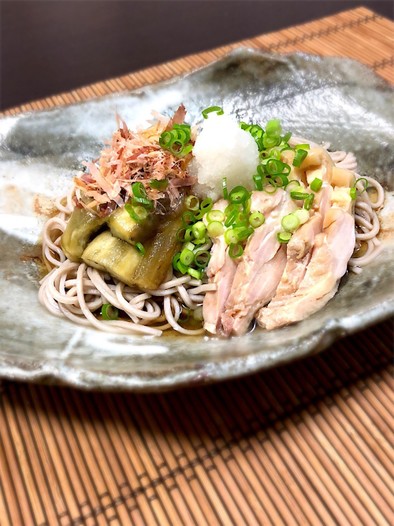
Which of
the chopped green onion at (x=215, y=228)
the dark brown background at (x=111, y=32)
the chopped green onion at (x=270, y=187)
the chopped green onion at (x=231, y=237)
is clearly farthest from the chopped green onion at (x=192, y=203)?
the dark brown background at (x=111, y=32)

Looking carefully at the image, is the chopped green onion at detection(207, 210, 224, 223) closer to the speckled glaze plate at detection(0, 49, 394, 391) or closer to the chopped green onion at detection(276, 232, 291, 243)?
the chopped green onion at detection(276, 232, 291, 243)

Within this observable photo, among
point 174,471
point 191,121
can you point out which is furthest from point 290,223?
point 191,121

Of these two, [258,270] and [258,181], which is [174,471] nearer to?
[258,270]

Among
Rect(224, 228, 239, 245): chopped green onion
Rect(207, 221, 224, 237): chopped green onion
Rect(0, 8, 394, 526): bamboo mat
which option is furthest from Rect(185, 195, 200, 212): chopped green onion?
Rect(0, 8, 394, 526): bamboo mat

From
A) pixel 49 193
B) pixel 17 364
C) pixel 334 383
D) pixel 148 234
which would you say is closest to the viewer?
pixel 17 364

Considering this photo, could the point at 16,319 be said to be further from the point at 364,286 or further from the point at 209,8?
the point at 209,8

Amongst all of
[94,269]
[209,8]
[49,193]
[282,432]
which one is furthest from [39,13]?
[282,432]

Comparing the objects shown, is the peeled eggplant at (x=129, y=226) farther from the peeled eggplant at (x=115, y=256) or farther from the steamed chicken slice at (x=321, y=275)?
the steamed chicken slice at (x=321, y=275)
